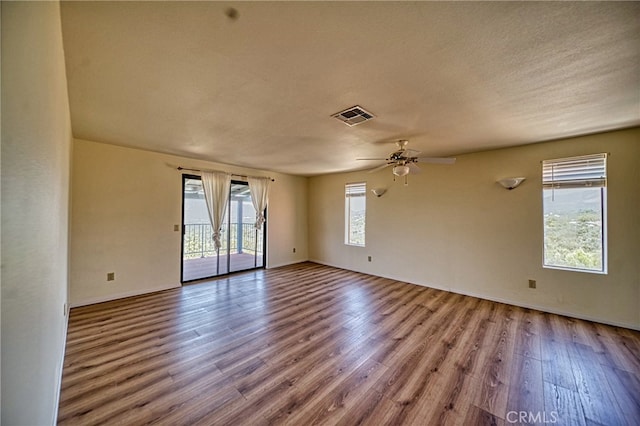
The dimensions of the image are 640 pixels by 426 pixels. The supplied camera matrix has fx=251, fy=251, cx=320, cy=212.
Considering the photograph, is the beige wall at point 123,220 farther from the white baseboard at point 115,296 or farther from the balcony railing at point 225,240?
the balcony railing at point 225,240

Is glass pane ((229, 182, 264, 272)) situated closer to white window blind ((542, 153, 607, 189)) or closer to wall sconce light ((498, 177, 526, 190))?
wall sconce light ((498, 177, 526, 190))

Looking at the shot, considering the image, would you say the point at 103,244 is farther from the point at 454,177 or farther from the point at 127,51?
the point at 454,177

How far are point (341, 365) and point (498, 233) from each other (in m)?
3.23

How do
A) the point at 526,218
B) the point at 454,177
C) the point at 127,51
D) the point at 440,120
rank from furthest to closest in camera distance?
the point at 454,177 < the point at 526,218 < the point at 440,120 < the point at 127,51

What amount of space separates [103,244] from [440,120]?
4905 mm

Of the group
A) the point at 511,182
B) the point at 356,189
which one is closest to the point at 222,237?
the point at 356,189

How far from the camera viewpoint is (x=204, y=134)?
3.25 m

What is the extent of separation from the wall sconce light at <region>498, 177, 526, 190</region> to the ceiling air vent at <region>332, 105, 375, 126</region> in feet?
8.25

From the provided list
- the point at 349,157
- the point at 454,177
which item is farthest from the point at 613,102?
the point at 349,157

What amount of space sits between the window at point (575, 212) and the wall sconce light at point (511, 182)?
0.29 metres

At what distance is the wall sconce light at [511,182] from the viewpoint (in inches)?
142

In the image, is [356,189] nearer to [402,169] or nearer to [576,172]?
[402,169]

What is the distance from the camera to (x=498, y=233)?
3.91 meters

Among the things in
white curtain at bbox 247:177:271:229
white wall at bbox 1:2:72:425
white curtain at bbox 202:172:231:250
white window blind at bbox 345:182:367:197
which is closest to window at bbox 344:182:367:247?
white window blind at bbox 345:182:367:197
